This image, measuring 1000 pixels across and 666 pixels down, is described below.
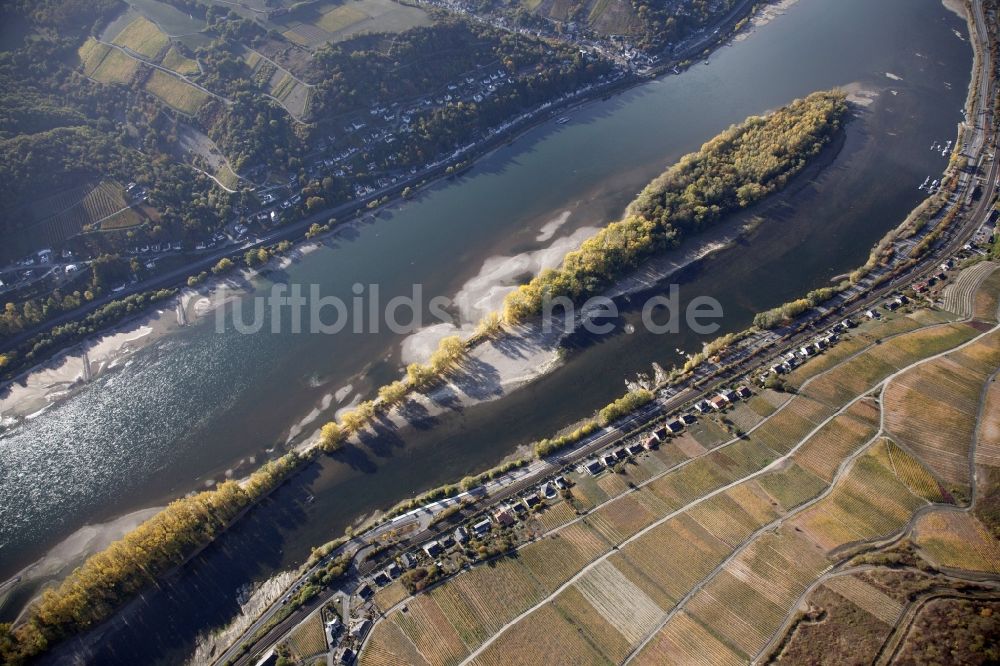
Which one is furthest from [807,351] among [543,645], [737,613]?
[543,645]

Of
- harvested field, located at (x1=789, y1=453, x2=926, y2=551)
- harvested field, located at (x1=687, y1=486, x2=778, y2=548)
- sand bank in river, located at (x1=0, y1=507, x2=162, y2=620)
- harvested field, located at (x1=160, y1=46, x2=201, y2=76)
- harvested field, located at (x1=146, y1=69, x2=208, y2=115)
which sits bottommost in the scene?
harvested field, located at (x1=789, y1=453, x2=926, y2=551)

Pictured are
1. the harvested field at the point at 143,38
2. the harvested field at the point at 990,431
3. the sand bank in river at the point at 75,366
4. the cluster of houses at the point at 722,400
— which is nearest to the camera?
the harvested field at the point at 990,431

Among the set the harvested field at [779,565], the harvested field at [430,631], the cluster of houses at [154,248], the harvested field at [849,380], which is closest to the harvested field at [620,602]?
the harvested field at [779,565]

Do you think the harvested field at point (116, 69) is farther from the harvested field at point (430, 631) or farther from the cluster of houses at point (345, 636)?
the harvested field at point (430, 631)

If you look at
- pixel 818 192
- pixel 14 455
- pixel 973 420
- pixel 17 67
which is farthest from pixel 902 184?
pixel 17 67

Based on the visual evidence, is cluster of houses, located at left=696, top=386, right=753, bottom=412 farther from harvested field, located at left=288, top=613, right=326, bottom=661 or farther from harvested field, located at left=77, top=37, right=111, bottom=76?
harvested field, located at left=77, top=37, right=111, bottom=76

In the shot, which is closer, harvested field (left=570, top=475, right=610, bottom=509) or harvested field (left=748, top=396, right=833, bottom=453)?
harvested field (left=570, top=475, right=610, bottom=509)

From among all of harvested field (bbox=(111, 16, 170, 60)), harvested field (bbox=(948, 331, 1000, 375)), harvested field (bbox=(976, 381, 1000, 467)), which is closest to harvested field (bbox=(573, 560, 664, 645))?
harvested field (bbox=(976, 381, 1000, 467))
